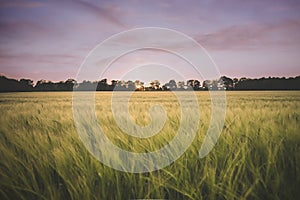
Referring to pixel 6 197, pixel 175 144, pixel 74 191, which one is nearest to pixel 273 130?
pixel 175 144

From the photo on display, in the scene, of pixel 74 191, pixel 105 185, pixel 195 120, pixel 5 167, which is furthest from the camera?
pixel 195 120

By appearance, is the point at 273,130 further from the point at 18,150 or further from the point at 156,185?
the point at 18,150

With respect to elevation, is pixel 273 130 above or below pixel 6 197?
above

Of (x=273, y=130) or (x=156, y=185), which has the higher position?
(x=273, y=130)

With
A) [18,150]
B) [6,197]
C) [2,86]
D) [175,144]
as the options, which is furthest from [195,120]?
[2,86]

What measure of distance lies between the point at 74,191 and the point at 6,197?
0.35m

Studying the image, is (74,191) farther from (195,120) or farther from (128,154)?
(195,120)

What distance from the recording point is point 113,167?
1.47m

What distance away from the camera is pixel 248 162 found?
1.60 metres

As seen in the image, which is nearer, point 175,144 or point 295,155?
point 295,155

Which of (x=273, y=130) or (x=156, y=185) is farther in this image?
(x=273, y=130)

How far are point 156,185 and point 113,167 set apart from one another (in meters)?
0.30

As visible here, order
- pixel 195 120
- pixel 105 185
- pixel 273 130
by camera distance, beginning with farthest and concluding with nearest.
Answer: pixel 195 120 → pixel 273 130 → pixel 105 185

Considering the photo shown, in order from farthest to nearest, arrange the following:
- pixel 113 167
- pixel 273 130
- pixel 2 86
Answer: pixel 2 86
pixel 273 130
pixel 113 167
